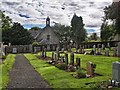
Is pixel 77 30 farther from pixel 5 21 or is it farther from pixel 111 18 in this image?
pixel 111 18

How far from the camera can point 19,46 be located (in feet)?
183

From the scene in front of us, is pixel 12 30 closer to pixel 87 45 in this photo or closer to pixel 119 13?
pixel 87 45

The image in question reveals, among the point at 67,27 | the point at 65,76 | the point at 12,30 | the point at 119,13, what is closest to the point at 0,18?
the point at 12,30

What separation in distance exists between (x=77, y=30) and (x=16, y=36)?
1857 cm

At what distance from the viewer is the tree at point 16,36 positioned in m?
58.9

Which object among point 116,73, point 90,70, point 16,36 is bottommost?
point 90,70

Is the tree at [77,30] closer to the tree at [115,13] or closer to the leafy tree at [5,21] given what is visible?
the leafy tree at [5,21]

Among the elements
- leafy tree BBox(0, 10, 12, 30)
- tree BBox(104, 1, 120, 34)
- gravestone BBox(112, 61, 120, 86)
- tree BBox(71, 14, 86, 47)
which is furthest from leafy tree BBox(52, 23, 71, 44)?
gravestone BBox(112, 61, 120, 86)

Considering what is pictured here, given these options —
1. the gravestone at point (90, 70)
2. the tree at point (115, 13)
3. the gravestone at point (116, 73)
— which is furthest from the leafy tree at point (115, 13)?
the gravestone at point (116, 73)

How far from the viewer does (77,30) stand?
71.6 m

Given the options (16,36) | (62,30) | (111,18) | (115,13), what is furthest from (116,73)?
(62,30)

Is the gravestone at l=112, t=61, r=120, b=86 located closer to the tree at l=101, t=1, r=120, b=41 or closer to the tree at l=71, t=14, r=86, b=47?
the tree at l=101, t=1, r=120, b=41

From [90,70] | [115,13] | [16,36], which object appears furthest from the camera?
[16,36]

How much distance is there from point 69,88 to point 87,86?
78 centimetres
